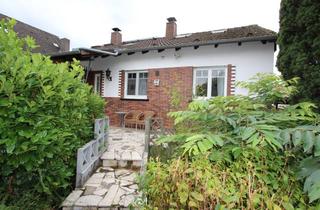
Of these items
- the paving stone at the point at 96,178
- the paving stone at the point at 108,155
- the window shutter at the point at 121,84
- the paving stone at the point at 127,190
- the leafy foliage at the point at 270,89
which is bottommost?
the paving stone at the point at 127,190

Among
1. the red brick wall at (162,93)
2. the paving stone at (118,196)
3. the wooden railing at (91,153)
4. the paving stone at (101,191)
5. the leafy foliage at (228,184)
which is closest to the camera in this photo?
the leafy foliage at (228,184)

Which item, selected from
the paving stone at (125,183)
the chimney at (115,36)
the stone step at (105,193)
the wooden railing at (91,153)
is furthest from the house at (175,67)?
the paving stone at (125,183)

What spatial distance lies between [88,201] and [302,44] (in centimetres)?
504

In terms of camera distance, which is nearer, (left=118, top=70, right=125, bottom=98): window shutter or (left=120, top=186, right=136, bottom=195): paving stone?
(left=120, top=186, right=136, bottom=195): paving stone

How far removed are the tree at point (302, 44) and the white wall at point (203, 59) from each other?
281 cm

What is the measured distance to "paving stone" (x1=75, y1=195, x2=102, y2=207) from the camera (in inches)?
125

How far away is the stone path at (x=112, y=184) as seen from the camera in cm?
320

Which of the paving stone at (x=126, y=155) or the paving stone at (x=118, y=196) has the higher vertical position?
the paving stone at (x=126, y=155)

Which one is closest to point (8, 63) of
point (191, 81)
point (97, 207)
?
point (97, 207)

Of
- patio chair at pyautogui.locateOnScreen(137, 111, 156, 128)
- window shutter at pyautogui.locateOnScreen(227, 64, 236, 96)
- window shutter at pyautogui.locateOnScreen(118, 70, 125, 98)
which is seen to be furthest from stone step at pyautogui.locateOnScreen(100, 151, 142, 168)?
window shutter at pyautogui.locateOnScreen(118, 70, 125, 98)

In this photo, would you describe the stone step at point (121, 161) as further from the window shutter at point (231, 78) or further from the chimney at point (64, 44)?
the chimney at point (64, 44)

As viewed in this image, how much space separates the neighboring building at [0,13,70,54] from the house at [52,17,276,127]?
9034mm

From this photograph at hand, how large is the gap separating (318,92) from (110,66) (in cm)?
891

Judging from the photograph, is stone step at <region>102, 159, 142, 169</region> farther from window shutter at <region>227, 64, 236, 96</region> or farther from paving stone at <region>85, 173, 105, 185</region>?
window shutter at <region>227, 64, 236, 96</region>
